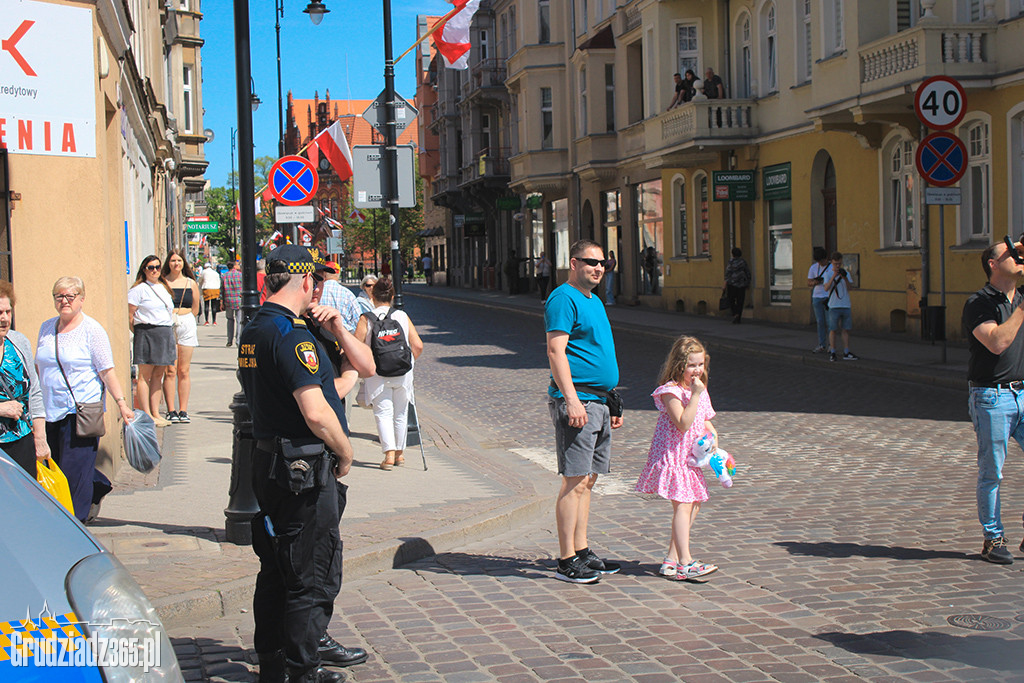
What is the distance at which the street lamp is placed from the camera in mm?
28234

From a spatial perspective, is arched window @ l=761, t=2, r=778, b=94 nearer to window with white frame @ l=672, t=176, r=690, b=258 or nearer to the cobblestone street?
window with white frame @ l=672, t=176, r=690, b=258

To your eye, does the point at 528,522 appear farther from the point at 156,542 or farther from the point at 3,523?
the point at 3,523

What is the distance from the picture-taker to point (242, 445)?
670 centimetres

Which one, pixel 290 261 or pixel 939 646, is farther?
pixel 939 646

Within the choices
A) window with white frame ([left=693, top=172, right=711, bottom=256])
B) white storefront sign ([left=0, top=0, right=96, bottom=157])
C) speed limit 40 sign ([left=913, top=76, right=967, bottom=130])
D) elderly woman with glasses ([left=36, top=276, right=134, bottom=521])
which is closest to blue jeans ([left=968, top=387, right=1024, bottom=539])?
elderly woman with glasses ([left=36, top=276, right=134, bottom=521])

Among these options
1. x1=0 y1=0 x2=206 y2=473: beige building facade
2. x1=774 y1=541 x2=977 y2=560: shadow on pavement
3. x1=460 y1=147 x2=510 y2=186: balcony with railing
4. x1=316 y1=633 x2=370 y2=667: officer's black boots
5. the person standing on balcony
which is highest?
x1=460 y1=147 x2=510 y2=186: balcony with railing

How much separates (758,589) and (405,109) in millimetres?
8875

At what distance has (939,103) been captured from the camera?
15750 millimetres

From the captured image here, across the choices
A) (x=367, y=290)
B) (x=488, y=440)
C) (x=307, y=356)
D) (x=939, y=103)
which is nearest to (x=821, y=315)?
(x=939, y=103)

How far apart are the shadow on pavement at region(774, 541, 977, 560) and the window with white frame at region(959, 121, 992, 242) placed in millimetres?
13762

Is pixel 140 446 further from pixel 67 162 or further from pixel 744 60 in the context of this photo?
pixel 744 60

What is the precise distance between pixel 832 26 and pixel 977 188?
17.3ft

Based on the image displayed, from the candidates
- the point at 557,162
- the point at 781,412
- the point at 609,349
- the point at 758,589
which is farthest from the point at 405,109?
the point at 557,162

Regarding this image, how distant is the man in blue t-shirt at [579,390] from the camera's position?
603cm
